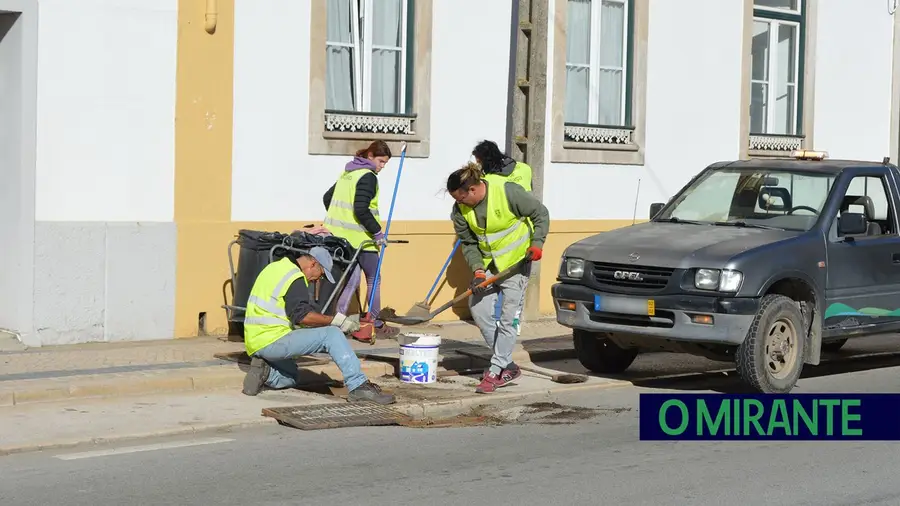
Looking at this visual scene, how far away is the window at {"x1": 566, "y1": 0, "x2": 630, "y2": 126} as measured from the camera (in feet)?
51.8

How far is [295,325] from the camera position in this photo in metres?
9.89

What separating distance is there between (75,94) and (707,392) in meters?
5.90

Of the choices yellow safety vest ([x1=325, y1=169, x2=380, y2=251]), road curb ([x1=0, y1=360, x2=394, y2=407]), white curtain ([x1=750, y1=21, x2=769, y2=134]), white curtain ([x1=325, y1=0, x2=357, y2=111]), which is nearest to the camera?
road curb ([x1=0, y1=360, x2=394, y2=407])

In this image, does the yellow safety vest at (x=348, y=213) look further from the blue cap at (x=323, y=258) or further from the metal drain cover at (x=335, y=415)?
the metal drain cover at (x=335, y=415)

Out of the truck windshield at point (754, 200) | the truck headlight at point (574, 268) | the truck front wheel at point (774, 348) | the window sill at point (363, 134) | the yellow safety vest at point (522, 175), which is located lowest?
the truck front wheel at point (774, 348)

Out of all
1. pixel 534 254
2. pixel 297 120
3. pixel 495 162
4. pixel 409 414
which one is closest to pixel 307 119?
pixel 297 120

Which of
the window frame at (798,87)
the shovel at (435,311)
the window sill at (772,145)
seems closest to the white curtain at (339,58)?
the shovel at (435,311)

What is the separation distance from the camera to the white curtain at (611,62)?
1608cm

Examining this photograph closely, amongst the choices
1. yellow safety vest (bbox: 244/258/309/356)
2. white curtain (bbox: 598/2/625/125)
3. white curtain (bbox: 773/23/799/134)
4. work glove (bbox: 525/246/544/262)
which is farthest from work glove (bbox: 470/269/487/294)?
white curtain (bbox: 773/23/799/134)

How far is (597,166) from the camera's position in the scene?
15727mm

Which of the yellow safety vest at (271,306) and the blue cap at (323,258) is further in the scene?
the blue cap at (323,258)

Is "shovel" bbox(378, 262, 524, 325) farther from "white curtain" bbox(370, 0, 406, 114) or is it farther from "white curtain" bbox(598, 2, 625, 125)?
"white curtain" bbox(598, 2, 625, 125)

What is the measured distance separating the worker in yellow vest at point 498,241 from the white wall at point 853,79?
935 cm

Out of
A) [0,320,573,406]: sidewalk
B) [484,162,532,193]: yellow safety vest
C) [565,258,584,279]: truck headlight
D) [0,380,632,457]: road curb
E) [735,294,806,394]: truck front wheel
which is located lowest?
[0,380,632,457]: road curb
